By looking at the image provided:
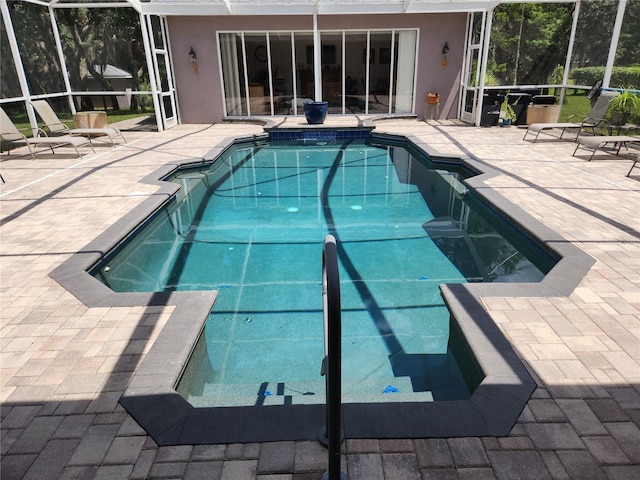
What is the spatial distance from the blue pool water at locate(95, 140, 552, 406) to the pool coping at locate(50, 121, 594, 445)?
25cm

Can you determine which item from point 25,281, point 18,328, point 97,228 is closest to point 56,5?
point 97,228

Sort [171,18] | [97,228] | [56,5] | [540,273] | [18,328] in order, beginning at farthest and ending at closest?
[171,18] < [56,5] < [97,228] < [540,273] < [18,328]

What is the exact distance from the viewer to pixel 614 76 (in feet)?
34.0

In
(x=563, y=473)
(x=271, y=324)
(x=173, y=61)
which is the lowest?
(x=271, y=324)

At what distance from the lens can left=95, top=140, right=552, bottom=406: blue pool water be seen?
307 centimetres

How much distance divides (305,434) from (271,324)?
66.6 inches

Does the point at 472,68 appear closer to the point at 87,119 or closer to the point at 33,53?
the point at 87,119

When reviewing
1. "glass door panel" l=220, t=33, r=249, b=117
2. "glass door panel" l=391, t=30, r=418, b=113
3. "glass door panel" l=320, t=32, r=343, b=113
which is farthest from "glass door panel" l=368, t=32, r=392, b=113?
"glass door panel" l=220, t=33, r=249, b=117

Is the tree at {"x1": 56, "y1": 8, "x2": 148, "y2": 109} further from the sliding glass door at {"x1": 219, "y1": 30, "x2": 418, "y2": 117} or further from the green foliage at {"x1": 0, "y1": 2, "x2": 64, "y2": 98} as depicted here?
the sliding glass door at {"x1": 219, "y1": 30, "x2": 418, "y2": 117}

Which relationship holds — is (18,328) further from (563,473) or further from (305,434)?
(563,473)

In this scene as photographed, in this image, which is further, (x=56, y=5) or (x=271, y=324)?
(x=56, y=5)

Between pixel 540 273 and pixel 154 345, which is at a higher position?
pixel 154 345

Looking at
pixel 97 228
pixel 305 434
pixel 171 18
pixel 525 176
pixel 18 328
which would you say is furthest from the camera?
pixel 171 18

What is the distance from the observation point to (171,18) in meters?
12.2
